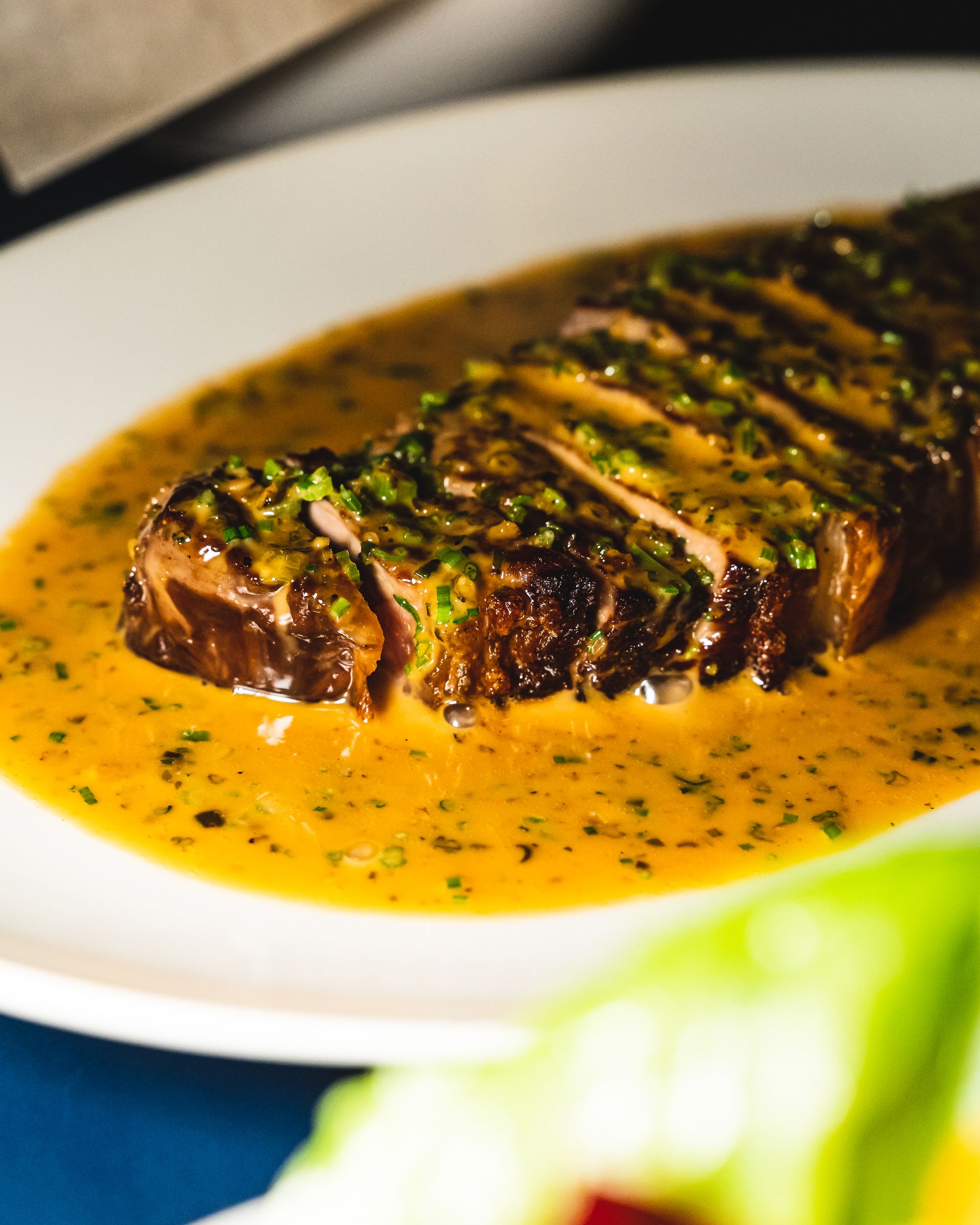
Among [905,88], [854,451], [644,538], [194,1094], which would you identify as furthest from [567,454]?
[905,88]

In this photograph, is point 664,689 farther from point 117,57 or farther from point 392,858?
point 117,57

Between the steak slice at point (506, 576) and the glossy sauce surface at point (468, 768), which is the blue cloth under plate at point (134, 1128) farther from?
the steak slice at point (506, 576)

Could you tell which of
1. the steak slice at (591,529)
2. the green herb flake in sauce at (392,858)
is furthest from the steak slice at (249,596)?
the green herb flake in sauce at (392,858)

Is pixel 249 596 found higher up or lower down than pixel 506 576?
higher up

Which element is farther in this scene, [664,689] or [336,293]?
[336,293]

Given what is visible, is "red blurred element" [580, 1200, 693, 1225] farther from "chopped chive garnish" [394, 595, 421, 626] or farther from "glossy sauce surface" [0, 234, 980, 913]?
"chopped chive garnish" [394, 595, 421, 626]

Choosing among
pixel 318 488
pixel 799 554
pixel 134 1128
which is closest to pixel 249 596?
pixel 318 488
